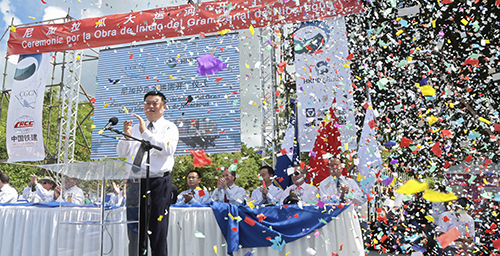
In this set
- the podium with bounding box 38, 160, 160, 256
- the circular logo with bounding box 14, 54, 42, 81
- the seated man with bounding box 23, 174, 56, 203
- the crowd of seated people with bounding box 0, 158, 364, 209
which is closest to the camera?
the podium with bounding box 38, 160, 160, 256

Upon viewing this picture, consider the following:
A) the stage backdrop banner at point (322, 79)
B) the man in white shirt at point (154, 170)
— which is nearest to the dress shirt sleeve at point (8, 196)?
the man in white shirt at point (154, 170)

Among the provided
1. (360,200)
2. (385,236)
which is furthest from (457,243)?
(360,200)

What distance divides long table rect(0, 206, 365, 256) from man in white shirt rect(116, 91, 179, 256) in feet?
3.28

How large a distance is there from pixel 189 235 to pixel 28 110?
16.5ft

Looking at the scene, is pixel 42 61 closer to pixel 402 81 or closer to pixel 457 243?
pixel 402 81

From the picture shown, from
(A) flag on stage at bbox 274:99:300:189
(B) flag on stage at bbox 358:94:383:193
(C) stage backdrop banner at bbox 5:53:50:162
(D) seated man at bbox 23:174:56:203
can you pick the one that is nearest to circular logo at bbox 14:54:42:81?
(C) stage backdrop banner at bbox 5:53:50:162

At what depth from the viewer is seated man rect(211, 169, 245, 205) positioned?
4.57m

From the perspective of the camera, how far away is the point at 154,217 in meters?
2.29

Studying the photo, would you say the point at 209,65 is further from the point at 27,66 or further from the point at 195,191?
the point at 27,66

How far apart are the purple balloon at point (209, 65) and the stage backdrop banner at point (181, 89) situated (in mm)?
46

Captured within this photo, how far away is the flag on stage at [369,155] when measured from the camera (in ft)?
16.6

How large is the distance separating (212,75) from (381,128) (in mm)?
3635

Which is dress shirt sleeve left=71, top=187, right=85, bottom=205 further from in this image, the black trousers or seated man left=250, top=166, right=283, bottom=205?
seated man left=250, top=166, right=283, bottom=205

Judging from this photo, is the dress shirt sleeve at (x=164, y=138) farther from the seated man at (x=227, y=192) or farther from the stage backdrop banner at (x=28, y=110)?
the stage backdrop banner at (x=28, y=110)
